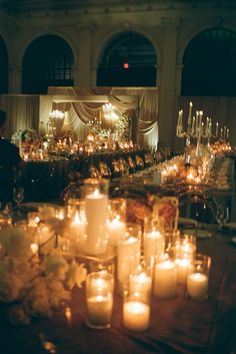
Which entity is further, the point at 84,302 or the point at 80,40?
the point at 80,40

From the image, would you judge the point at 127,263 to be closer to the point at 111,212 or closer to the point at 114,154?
the point at 111,212

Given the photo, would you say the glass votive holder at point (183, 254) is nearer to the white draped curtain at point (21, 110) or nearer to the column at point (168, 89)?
the column at point (168, 89)

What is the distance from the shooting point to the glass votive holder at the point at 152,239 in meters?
2.33

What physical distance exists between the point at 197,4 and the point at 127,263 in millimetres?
18683

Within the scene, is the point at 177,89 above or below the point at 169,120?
above

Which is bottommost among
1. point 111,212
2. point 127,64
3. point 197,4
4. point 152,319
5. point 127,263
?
point 152,319

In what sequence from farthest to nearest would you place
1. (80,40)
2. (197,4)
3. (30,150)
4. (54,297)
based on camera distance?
(80,40) → (197,4) → (30,150) → (54,297)

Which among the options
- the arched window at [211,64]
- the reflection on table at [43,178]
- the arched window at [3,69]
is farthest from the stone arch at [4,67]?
the reflection on table at [43,178]

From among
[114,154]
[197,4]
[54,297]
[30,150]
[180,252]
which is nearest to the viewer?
[54,297]

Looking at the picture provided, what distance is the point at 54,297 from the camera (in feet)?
6.00

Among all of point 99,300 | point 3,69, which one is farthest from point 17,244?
point 3,69

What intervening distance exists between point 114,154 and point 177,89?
7272 millimetres

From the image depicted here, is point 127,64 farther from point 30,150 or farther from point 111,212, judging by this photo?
point 111,212

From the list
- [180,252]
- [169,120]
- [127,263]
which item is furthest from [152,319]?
[169,120]
